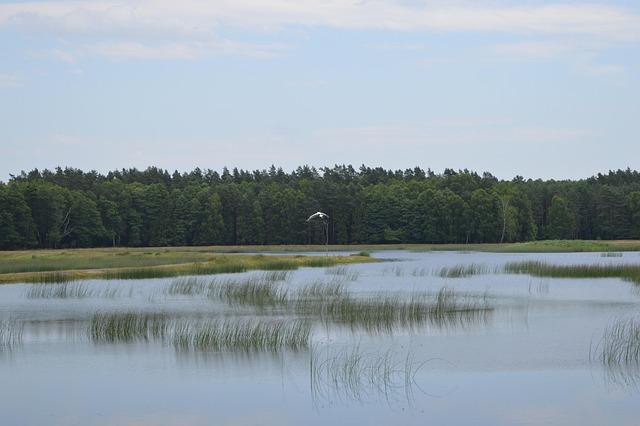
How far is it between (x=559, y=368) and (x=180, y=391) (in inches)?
285

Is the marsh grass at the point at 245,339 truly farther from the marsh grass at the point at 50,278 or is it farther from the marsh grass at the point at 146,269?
the marsh grass at the point at 146,269

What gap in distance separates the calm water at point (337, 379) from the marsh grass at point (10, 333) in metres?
0.29

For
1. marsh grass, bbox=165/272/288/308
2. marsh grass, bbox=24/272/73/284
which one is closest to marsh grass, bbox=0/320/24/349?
marsh grass, bbox=165/272/288/308

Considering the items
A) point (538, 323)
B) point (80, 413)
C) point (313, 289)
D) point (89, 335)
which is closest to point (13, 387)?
point (80, 413)

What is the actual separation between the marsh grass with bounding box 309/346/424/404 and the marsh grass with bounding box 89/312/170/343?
4.81m

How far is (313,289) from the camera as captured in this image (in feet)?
113

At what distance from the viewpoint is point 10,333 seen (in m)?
24.6

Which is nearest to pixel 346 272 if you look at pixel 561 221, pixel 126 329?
pixel 126 329

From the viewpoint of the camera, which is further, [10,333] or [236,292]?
[236,292]

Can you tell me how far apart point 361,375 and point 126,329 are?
7.87 metres

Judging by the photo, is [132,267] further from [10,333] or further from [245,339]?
[245,339]

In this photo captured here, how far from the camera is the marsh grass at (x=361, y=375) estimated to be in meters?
17.4

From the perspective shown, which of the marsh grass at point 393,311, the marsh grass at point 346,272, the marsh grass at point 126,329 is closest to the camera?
the marsh grass at point 126,329

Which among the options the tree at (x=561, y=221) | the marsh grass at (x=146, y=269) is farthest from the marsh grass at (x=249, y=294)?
the tree at (x=561, y=221)
